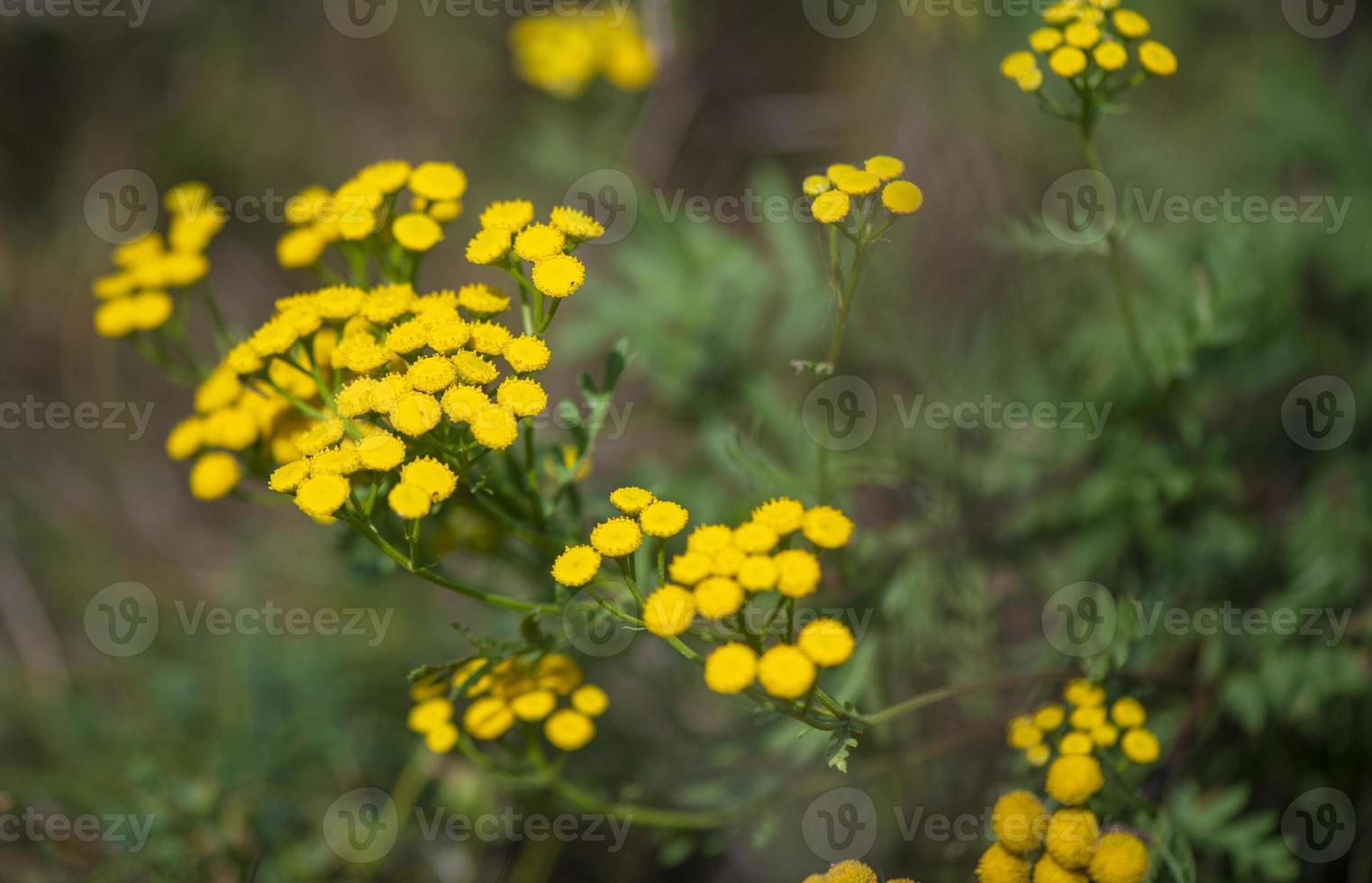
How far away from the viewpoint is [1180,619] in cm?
282

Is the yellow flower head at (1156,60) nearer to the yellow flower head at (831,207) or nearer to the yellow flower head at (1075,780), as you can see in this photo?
the yellow flower head at (831,207)

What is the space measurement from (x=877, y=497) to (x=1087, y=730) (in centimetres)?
186

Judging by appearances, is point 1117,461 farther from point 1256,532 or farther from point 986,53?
point 986,53

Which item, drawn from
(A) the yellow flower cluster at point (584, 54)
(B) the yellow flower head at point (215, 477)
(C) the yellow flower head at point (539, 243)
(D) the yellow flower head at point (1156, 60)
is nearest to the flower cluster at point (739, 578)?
(C) the yellow flower head at point (539, 243)

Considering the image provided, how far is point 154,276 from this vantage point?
8.32ft

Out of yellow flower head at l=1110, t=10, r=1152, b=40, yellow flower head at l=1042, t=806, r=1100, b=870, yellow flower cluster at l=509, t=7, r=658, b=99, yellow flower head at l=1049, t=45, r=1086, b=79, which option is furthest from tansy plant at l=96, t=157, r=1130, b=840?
yellow flower cluster at l=509, t=7, r=658, b=99

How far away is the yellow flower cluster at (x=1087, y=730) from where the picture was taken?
2090 millimetres

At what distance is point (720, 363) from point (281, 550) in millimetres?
2287

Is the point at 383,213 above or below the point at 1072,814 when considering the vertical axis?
above

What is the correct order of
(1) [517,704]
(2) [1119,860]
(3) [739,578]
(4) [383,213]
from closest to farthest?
(3) [739,578]
(2) [1119,860]
(1) [517,704]
(4) [383,213]

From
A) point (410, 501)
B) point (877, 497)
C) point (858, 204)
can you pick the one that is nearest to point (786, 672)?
point (410, 501)

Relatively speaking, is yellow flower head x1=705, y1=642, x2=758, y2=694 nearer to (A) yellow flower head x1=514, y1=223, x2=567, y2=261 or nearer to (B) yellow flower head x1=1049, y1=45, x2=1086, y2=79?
(A) yellow flower head x1=514, y1=223, x2=567, y2=261

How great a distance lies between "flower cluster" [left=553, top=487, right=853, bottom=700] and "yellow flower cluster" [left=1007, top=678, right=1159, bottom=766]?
0.63 m

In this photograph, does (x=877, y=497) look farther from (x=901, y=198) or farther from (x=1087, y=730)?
(x=901, y=198)
